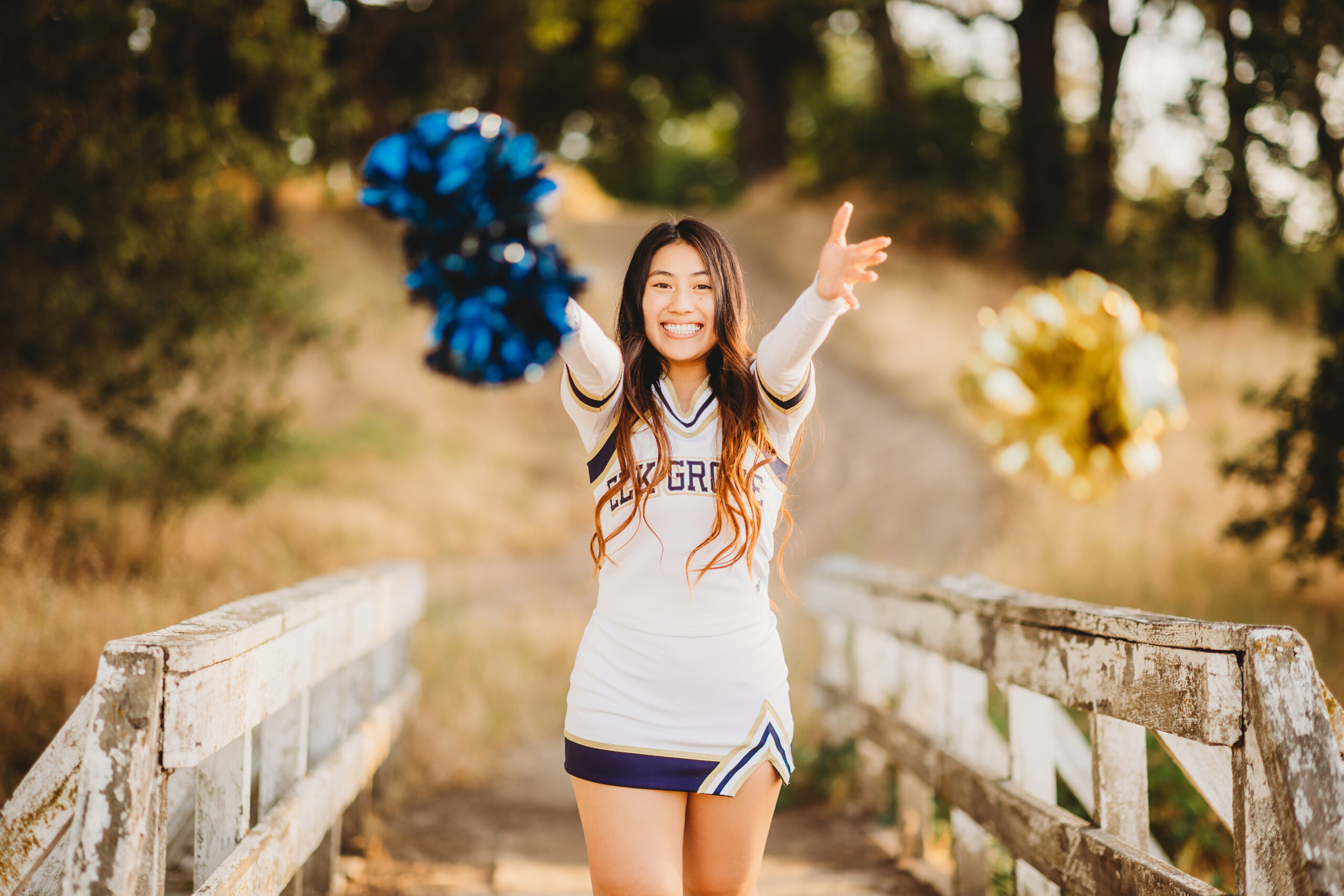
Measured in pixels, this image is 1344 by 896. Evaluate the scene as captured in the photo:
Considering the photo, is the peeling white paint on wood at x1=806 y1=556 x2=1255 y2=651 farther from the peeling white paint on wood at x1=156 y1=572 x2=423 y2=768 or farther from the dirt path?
the peeling white paint on wood at x1=156 y1=572 x2=423 y2=768

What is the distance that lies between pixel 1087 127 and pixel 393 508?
12.3 meters

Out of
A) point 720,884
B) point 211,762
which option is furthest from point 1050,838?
point 211,762

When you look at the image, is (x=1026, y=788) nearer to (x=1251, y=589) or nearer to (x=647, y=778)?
(x=647, y=778)

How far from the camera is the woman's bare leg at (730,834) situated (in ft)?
6.72

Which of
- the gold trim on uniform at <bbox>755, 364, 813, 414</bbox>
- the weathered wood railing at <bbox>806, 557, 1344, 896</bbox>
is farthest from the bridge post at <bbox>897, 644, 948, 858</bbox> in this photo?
the gold trim on uniform at <bbox>755, 364, 813, 414</bbox>

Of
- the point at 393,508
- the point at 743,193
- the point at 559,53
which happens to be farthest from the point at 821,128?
the point at 393,508

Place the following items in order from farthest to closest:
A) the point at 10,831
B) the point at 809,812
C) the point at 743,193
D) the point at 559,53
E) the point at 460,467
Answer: the point at 559,53, the point at 743,193, the point at 460,467, the point at 809,812, the point at 10,831

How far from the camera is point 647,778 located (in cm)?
199

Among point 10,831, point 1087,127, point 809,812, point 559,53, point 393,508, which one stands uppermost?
point 559,53

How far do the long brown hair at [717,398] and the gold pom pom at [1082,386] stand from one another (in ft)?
9.27

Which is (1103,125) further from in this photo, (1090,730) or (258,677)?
(258,677)

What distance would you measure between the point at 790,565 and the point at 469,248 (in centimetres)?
861

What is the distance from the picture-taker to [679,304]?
2.18 meters

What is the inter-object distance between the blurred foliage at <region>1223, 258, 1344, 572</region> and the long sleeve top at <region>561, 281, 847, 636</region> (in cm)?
518
